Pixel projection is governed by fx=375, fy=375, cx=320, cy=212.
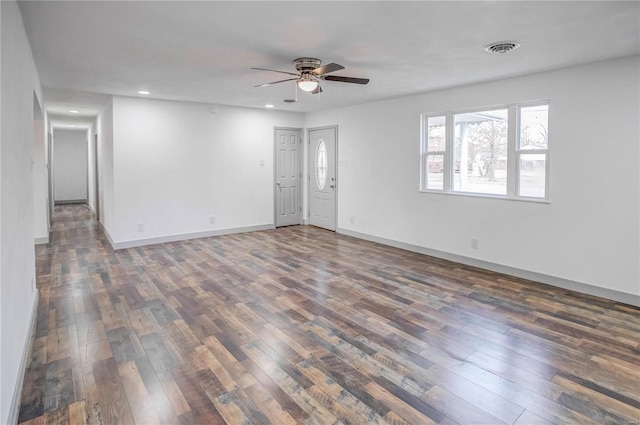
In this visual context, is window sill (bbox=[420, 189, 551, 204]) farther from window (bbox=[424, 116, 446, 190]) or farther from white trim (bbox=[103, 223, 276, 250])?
white trim (bbox=[103, 223, 276, 250])

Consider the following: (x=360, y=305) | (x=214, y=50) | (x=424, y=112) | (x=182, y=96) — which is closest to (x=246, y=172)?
(x=182, y=96)

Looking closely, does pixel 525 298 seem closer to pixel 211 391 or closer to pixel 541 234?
pixel 541 234

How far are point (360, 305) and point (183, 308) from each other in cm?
174

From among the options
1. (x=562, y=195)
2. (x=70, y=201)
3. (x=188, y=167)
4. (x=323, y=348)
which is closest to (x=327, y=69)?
(x=323, y=348)

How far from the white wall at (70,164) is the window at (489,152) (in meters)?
11.6

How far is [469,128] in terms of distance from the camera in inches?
208

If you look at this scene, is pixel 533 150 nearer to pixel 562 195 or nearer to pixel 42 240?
pixel 562 195

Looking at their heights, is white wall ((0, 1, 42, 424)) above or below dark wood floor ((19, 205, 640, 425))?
above

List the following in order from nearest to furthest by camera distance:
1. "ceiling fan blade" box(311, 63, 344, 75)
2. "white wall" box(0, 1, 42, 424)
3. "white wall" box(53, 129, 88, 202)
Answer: "white wall" box(0, 1, 42, 424) < "ceiling fan blade" box(311, 63, 344, 75) < "white wall" box(53, 129, 88, 202)

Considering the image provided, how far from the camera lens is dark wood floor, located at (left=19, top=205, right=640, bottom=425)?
7.17 ft

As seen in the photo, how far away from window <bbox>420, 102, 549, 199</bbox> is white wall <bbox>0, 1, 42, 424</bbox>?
4898mm

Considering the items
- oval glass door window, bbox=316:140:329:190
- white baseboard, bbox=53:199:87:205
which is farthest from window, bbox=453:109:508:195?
white baseboard, bbox=53:199:87:205

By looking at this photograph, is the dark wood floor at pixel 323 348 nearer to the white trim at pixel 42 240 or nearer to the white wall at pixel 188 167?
the white wall at pixel 188 167

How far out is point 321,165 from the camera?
8016mm
